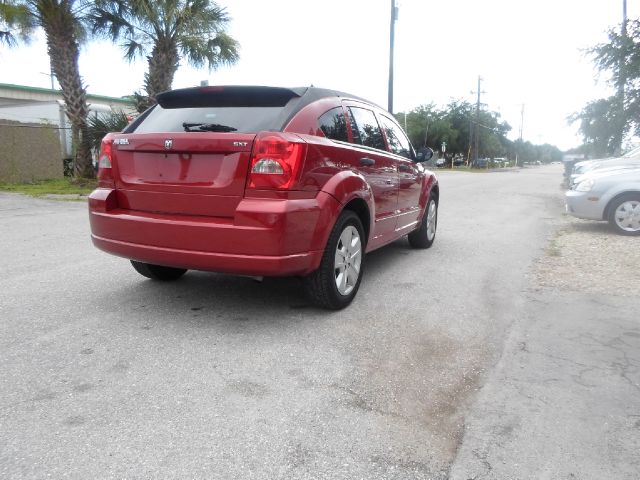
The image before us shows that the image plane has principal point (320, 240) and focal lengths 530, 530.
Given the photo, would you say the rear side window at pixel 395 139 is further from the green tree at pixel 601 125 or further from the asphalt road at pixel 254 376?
the green tree at pixel 601 125

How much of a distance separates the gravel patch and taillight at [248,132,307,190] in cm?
309

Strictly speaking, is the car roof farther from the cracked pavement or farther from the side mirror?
the side mirror

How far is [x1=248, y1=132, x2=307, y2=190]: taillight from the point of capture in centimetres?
353

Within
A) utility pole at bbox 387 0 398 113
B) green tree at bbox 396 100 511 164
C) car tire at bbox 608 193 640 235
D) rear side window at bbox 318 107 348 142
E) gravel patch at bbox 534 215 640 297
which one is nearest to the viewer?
rear side window at bbox 318 107 348 142

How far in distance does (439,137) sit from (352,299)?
6699cm

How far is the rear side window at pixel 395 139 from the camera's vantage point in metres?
5.60

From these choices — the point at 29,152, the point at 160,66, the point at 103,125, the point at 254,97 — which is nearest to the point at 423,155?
the point at 254,97

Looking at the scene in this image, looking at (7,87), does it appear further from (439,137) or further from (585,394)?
(439,137)

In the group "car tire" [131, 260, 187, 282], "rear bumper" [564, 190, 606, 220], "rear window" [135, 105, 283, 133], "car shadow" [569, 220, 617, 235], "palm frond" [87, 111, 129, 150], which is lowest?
"car shadow" [569, 220, 617, 235]

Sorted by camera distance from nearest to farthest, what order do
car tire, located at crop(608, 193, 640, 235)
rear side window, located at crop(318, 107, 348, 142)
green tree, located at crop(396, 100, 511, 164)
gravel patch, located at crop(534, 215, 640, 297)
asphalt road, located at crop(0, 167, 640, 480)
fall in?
asphalt road, located at crop(0, 167, 640, 480) → rear side window, located at crop(318, 107, 348, 142) → gravel patch, located at crop(534, 215, 640, 297) → car tire, located at crop(608, 193, 640, 235) → green tree, located at crop(396, 100, 511, 164)

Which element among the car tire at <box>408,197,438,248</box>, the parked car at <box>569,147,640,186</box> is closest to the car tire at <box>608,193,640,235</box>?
the parked car at <box>569,147,640,186</box>

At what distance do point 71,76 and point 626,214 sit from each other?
1476cm

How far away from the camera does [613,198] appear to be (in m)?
8.53

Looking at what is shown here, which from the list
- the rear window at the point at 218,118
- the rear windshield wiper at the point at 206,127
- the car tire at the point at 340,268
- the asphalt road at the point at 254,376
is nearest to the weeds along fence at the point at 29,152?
the asphalt road at the point at 254,376
